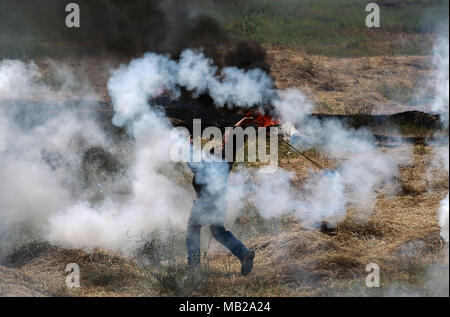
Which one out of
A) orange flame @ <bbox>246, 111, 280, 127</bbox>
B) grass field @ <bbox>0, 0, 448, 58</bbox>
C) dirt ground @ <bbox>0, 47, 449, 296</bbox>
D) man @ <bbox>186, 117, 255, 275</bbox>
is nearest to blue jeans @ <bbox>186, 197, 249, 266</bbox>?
man @ <bbox>186, 117, 255, 275</bbox>

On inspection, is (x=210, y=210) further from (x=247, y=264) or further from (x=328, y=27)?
(x=328, y=27)

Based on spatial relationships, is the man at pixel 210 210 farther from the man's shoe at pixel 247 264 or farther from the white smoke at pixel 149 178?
the white smoke at pixel 149 178

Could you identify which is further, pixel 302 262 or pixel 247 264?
pixel 302 262

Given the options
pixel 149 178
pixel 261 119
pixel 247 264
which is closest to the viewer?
pixel 247 264

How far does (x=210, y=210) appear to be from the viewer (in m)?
5.41

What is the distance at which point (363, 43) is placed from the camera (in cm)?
1931

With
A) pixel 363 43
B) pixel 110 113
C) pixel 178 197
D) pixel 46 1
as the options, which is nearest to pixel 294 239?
pixel 178 197

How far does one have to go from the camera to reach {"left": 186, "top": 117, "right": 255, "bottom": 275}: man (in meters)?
5.30

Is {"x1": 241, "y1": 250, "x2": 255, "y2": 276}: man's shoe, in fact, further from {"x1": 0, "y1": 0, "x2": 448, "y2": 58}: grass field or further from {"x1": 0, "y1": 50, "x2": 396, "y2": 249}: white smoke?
{"x1": 0, "y1": 0, "x2": 448, "y2": 58}: grass field

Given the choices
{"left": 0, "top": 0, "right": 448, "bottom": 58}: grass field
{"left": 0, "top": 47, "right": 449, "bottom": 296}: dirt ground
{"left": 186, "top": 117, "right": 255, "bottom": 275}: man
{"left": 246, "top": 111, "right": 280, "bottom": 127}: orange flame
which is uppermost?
{"left": 0, "top": 0, "right": 448, "bottom": 58}: grass field

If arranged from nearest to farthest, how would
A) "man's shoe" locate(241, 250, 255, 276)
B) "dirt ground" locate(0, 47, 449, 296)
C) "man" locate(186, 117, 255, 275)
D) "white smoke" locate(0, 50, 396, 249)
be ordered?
"dirt ground" locate(0, 47, 449, 296), "man's shoe" locate(241, 250, 255, 276), "man" locate(186, 117, 255, 275), "white smoke" locate(0, 50, 396, 249)

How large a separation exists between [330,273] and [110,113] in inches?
353

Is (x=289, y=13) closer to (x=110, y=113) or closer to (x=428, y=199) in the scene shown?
(x=110, y=113)

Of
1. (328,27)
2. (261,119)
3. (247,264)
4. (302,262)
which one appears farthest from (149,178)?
(328,27)
